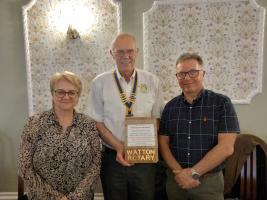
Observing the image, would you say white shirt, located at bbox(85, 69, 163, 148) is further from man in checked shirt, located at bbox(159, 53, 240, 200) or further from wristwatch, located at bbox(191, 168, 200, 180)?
wristwatch, located at bbox(191, 168, 200, 180)

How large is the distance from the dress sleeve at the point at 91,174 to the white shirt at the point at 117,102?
0.19 metres

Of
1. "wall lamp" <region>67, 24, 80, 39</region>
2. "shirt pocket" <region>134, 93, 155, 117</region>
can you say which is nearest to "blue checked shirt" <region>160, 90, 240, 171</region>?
"shirt pocket" <region>134, 93, 155, 117</region>

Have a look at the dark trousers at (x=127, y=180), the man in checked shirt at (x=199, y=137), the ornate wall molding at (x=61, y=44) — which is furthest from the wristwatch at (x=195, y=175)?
the ornate wall molding at (x=61, y=44)

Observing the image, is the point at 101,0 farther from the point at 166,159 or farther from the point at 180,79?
the point at 166,159

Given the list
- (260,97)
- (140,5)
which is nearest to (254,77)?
(260,97)

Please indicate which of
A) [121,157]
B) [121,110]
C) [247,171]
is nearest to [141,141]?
[121,157]

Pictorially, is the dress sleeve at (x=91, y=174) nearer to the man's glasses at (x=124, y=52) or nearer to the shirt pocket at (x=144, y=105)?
the shirt pocket at (x=144, y=105)

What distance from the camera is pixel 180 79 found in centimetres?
171

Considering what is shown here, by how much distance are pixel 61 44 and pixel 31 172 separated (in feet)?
5.09

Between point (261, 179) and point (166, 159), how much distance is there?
120 centimetres

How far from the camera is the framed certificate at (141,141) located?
1753 millimetres

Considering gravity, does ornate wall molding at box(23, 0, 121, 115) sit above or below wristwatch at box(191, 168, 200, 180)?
above

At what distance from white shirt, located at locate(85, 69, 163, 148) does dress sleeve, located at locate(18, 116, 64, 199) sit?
0.48 metres

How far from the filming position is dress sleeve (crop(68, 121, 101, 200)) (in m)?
1.69
